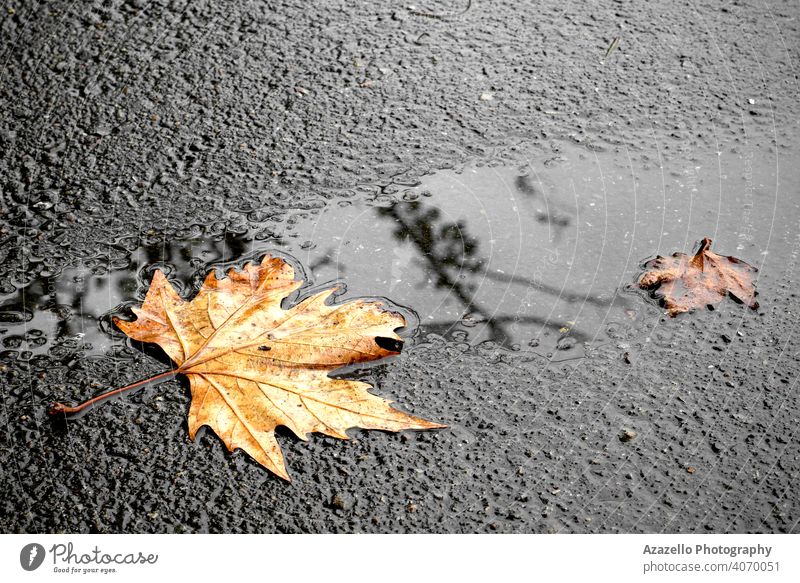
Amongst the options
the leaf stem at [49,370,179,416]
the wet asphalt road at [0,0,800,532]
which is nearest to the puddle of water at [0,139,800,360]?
the wet asphalt road at [0,0,800,532]

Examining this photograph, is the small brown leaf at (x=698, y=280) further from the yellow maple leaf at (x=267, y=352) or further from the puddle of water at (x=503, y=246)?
the yellow maple leaf at (x=267, y=352)

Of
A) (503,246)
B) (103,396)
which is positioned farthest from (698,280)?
(103,396)

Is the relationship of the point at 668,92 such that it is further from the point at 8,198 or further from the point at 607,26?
the point at 8,198

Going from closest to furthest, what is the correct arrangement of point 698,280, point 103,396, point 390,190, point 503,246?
point 103,396 → point 698,280 → point 503,246 → point 390,190

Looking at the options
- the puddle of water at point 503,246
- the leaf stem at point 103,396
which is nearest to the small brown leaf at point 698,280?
the puddle of water at point 503,246

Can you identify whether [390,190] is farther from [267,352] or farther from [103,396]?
[103,396]

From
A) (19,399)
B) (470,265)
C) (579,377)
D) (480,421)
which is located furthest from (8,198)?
(579,377)
